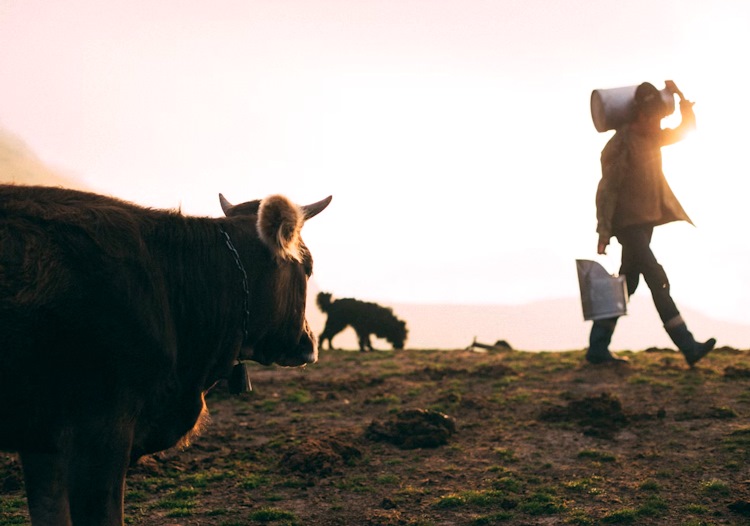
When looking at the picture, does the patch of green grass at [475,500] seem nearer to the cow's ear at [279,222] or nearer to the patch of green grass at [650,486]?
the patch of green grass at [650,486]

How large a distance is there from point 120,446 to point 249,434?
5.57 metres

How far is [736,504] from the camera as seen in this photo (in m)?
6.71

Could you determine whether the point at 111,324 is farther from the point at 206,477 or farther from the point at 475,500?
the point at 206,477

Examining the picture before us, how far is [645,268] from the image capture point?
37.6 feet

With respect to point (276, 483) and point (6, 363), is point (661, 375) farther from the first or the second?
point (6, 363)

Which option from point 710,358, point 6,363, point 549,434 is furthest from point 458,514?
point 710,358

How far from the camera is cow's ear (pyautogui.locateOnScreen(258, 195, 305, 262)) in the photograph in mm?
4996

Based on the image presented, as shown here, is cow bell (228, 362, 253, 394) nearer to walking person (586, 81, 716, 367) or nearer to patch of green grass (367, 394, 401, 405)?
patch of green grass (367, 394, 401, 405)

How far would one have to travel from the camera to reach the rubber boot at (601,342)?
458 inches

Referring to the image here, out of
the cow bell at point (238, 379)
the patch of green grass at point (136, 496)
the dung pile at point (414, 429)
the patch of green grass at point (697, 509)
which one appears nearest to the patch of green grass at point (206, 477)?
the patch of green grass at point (136, 496)

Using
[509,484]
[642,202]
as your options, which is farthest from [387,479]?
[642,202]

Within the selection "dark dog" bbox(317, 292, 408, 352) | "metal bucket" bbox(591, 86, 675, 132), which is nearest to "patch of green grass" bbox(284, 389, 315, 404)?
"dark dog" bbox(317, 292, 408, 352)

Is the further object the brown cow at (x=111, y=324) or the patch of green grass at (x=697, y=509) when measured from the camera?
the patch of green grass at (x=697, y=509)

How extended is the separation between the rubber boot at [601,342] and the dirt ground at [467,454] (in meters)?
0.19
